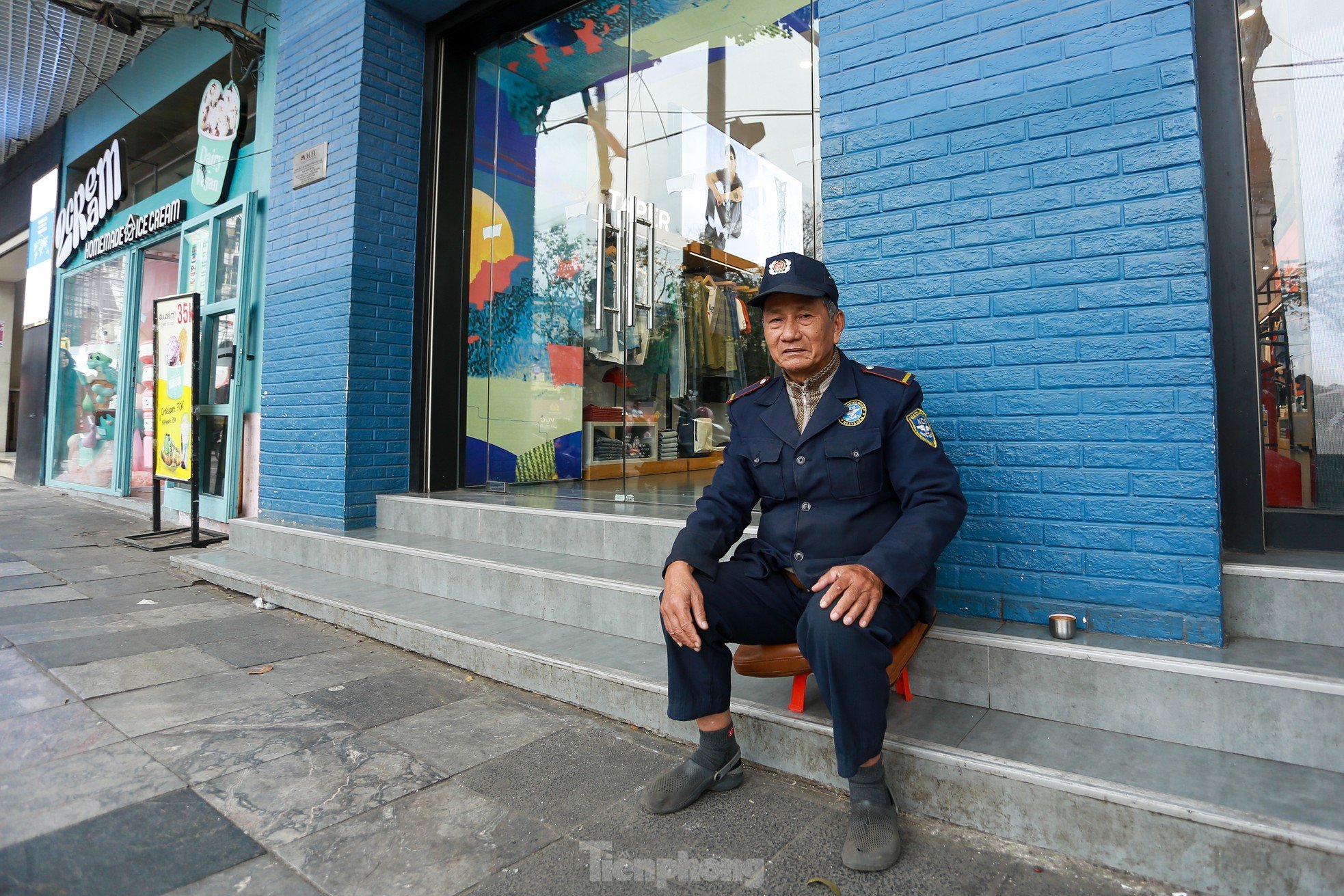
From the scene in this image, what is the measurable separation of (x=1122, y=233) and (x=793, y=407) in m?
1.16

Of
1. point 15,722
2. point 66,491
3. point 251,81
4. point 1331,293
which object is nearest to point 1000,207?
point 1331,293

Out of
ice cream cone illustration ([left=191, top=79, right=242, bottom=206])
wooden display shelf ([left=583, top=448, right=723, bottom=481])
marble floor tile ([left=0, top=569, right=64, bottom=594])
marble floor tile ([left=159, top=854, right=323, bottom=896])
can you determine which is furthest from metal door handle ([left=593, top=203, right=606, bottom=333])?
ice cream cone illustration ([left=191, top=79, right=242, bottom=206])

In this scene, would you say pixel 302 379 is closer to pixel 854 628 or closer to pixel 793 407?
pixel 793 407

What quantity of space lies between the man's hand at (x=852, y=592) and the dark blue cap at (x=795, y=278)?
2.61ft

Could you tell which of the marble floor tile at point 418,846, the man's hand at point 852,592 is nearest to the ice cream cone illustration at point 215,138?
the marble floor tile at point 418,846

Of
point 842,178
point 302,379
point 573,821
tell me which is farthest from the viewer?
point 302,379

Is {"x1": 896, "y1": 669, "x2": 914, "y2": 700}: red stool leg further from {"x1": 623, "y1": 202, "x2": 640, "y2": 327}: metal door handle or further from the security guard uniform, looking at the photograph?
{"x1": 623, "y1": 202, "x2": 640, "y2": 327}: metal door handle

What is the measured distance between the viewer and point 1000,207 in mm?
2371

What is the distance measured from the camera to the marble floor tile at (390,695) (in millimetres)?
2500

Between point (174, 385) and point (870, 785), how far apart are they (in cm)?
618

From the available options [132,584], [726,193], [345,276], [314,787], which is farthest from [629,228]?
[132,584]

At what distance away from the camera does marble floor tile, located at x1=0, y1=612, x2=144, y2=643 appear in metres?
3.27

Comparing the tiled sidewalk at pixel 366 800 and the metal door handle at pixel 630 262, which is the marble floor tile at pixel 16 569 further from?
the metal door handle at pixel 630 262

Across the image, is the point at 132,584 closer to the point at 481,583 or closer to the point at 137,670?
the point at 137,670
